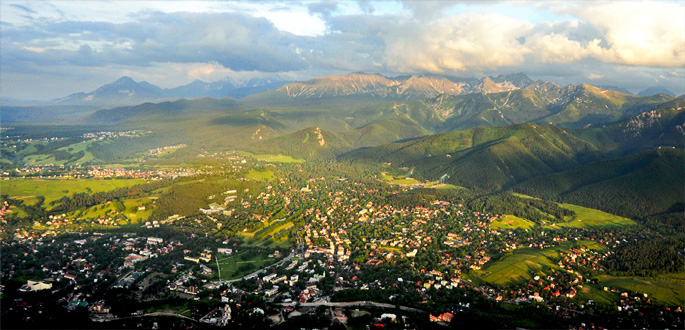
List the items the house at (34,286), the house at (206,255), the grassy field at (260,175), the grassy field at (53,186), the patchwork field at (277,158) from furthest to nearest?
the patchwork field at (277,158) < the grassy field at (260,175) < the grassy field at (53,186) < the house at (206,255) < the house at (34,286)

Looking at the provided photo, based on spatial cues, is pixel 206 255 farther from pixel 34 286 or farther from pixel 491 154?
pixel 491 154

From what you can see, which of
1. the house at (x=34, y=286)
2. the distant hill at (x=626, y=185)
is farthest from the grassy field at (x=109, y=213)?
the distant hill at (x=626, y=185)

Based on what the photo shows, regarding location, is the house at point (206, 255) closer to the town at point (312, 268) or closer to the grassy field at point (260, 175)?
the town at point (312, 268)

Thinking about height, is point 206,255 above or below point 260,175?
below

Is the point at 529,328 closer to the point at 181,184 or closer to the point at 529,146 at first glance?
the point at 181,184

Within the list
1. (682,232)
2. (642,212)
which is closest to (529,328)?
(682,232)

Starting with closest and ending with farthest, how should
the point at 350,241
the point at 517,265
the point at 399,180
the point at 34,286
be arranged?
the point at 34,286, the point at 517,265, the point at 350,241, the point at 399,180

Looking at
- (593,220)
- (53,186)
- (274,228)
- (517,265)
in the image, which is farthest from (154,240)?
(593,220)

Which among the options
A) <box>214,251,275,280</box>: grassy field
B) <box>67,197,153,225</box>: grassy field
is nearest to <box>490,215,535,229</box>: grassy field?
<box>214,251,275,280</box>: grassy field
